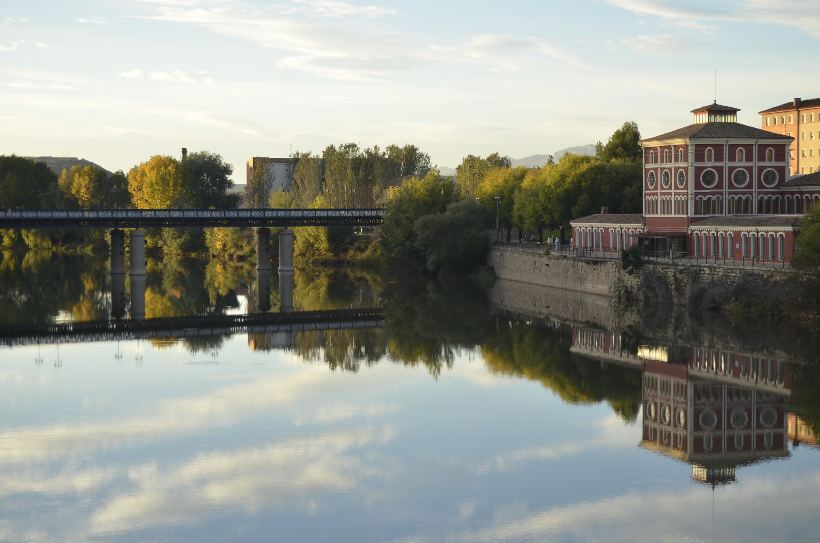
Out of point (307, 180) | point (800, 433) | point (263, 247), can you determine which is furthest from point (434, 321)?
point (307, 180)

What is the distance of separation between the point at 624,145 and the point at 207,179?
5335 centimetres

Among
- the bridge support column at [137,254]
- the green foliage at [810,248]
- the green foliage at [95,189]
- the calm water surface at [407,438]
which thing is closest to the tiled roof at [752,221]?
the green foliage at [810,248]

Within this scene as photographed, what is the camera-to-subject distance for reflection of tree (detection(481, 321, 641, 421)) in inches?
1423

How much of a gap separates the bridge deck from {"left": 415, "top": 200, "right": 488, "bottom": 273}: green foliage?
9462mm

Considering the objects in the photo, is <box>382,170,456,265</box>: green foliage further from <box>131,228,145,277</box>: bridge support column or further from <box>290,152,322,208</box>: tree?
<box>290,152,322,208</box>: tree

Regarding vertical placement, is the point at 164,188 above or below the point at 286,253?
above

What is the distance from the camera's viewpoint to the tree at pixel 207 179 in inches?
5002

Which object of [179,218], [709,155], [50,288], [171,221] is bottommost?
[50,288]

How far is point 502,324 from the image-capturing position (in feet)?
177

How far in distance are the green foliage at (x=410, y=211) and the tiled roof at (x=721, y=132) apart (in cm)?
2620

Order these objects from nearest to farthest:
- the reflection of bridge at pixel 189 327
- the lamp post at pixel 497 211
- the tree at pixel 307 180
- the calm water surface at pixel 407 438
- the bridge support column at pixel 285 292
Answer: the calm water surface at pixel 407 438, the reflection of bridge at pixel 189 327, the bridge support column at pixel 285 292, the lamp post at pixel 497 211, the tree at pixel 307 180

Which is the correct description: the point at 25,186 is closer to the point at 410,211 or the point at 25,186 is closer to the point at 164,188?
the point at 164,188

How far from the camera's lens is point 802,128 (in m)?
108

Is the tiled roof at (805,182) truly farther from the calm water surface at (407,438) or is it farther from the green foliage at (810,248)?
the calm water surface at (407,438)
